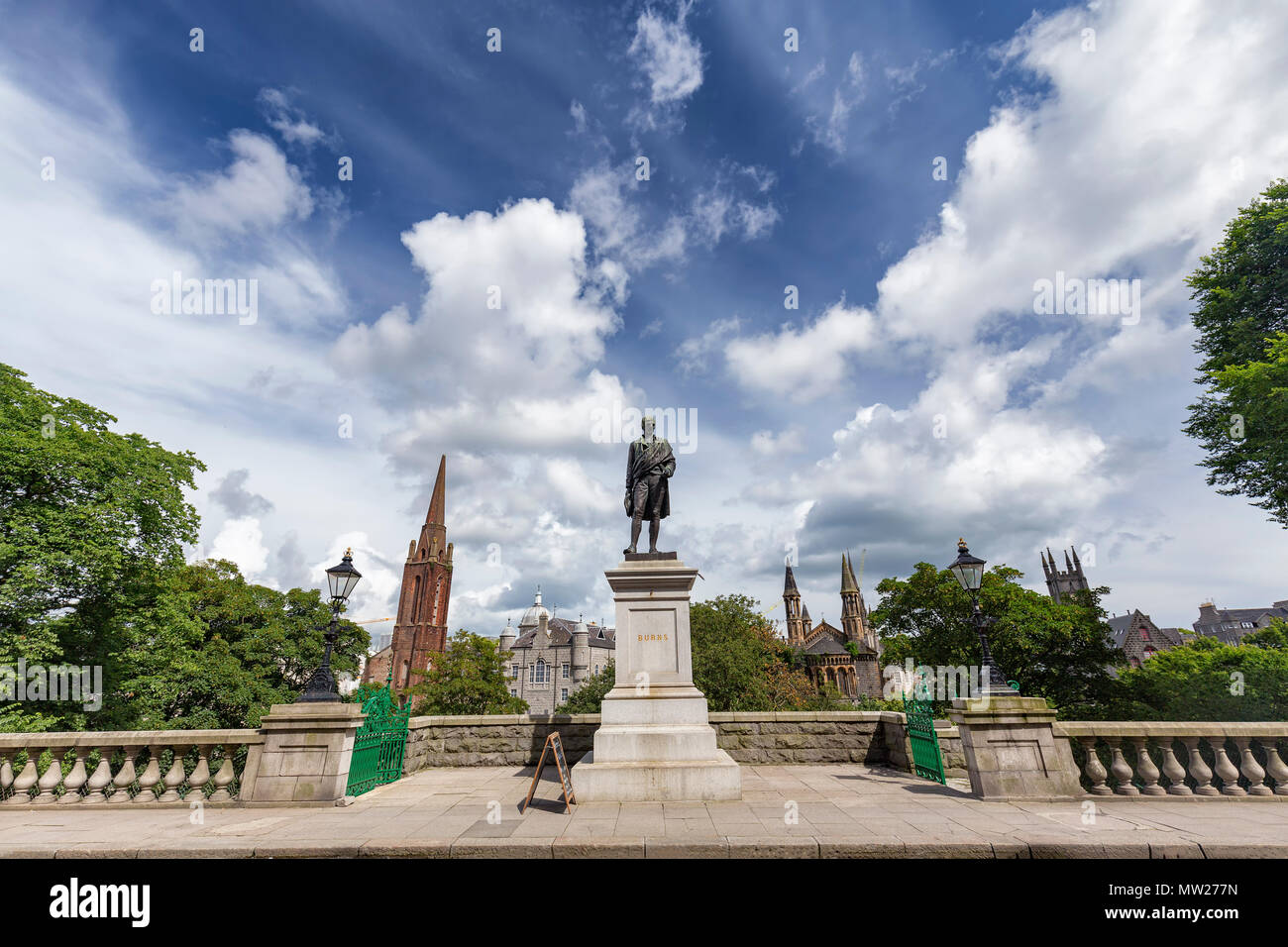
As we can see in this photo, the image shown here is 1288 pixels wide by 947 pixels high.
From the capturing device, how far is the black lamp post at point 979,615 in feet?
25.2

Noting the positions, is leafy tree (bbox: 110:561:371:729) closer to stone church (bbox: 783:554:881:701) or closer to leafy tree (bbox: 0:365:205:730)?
leafy tree (bbox: 0:365:205:730)

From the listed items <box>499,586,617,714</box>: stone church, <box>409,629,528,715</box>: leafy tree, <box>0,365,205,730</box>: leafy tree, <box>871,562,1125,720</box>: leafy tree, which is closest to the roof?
<box>499,586,617,714</box>: stone church

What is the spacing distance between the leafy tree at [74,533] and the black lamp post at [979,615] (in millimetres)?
24928

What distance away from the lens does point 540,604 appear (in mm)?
88375

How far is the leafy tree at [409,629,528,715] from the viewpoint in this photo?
3503 cm

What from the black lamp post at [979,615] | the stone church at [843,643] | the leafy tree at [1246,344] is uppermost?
the leafy tree at [1246,344]

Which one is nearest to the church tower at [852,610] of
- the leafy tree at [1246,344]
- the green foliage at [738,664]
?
the green foliage at [738,664]

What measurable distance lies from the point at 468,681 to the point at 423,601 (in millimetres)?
52998

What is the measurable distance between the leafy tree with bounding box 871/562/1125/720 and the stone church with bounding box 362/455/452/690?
65.6 m

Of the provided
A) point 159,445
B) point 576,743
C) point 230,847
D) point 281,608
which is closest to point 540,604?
point 281,608

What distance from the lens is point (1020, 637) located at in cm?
2608

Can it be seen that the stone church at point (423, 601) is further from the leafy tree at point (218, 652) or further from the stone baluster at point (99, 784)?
the stone baluster at point (99, 784)

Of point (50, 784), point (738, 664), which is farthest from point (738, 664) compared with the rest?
point (50, 784)
